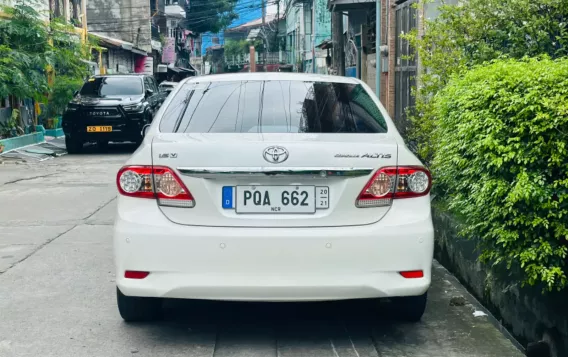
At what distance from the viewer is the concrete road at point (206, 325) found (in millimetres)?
4512

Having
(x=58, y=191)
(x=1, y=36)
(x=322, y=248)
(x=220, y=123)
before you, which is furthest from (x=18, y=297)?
(x=1, y=36)

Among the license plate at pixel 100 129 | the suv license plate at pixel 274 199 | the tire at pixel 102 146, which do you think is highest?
the suv license plate at pixel 274 199

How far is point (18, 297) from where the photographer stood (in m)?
5.68

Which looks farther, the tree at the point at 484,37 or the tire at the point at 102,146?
the tire at the point at 102,146

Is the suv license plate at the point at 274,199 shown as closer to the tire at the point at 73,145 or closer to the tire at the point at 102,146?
the tire at the point at 73,145

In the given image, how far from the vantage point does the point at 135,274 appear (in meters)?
4.27

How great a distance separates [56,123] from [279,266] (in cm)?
1971

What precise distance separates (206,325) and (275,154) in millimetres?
1419

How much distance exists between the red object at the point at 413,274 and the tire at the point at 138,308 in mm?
1590

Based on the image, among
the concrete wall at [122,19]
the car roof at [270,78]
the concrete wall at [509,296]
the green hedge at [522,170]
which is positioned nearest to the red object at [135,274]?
the car roof at [270,78]

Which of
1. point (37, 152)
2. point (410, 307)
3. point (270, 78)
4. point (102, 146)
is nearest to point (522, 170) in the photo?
point (410, 307)

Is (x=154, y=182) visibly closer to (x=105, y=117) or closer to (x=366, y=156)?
(x=366, y=156)

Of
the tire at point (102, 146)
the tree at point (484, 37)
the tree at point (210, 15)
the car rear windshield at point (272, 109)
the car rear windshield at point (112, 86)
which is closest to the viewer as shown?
the car rear windshield at point (272, 109)

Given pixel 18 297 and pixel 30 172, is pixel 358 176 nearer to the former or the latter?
pixel 18 297
